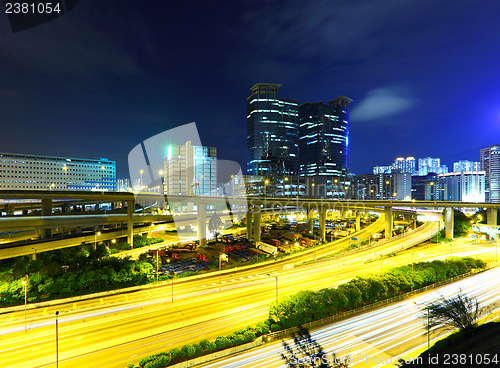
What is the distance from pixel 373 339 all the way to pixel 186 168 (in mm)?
158558

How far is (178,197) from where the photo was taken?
6112cm

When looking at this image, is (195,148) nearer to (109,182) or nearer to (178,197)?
(109,182)

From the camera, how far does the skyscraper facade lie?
180 meters

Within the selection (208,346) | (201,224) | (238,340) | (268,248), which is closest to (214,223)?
(201,224)

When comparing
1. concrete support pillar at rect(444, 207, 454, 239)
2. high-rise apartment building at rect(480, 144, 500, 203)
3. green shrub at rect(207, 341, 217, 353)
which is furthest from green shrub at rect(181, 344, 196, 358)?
high-rise apartment building at rect(480, 144, 500, 203)

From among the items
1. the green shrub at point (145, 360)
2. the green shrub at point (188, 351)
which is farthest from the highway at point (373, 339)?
the green shrub at point (145, 360)

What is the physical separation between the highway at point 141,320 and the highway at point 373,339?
4.47 m

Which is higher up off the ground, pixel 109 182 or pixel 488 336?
pixel 109 182

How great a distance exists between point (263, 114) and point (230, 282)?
159094 mm

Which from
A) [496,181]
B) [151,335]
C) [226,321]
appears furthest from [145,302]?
[496,181]

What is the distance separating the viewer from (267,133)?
182 meters

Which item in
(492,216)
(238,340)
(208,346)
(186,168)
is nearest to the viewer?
(208,346)

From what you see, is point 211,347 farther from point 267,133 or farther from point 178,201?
point 267,133

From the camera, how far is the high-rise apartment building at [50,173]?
12699 centimetres
